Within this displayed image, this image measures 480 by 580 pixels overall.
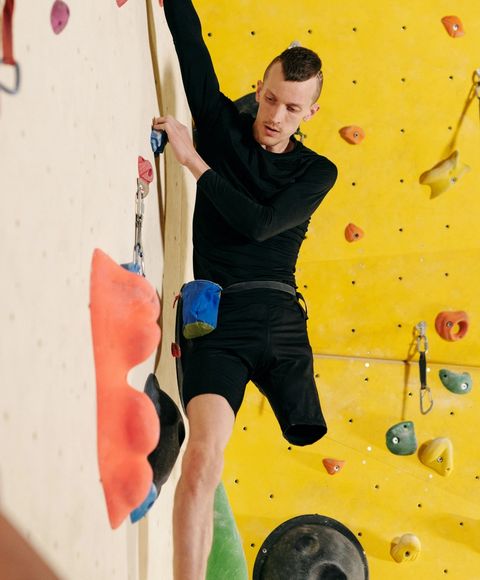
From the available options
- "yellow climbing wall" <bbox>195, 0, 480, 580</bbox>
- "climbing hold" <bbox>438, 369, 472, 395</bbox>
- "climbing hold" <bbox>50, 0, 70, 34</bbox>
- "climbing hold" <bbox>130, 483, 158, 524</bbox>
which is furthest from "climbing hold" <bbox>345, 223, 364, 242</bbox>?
"climbing hold" <bbox>50, 0, 70, 34</bbox>

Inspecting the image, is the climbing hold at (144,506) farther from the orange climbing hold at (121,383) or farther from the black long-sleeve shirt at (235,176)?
the black long-sleeve shirt at (235,176)

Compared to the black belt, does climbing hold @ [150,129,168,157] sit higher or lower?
higher

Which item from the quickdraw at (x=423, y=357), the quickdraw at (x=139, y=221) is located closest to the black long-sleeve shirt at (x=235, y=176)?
the quickdraw at (x=139, y=221)

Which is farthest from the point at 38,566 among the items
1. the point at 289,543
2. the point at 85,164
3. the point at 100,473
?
the point at 289,543

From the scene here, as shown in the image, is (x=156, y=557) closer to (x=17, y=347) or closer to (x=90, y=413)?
(x=90, y=413)

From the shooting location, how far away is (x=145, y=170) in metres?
2.22

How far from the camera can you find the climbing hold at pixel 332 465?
3.20m

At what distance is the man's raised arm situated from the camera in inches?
94.3

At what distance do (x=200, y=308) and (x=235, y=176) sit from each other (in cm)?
36

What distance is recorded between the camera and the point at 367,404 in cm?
327

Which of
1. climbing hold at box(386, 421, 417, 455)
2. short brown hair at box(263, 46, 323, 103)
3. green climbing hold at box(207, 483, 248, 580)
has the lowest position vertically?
green climbing hold at box(207, 483, 248, 580)

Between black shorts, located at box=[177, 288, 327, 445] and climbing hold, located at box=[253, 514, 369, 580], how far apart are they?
73 cm

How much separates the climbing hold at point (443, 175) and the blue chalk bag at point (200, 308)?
1.21 meters

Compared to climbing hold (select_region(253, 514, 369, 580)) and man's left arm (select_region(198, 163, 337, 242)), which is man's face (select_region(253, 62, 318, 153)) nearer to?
man's left arm (select_region(198, 163, 337, 242))
